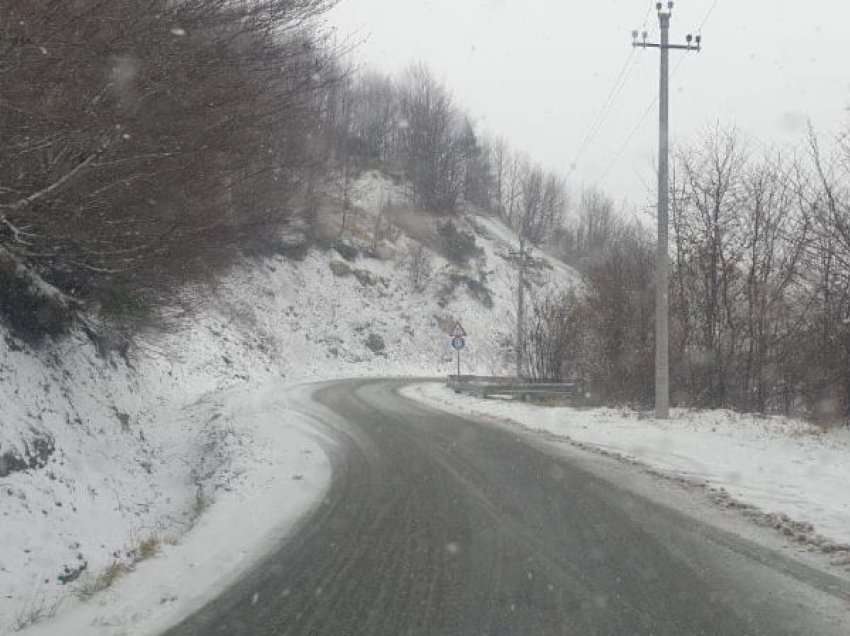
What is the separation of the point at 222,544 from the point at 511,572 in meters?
2.62

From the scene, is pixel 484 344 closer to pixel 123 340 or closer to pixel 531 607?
pixel 123 340

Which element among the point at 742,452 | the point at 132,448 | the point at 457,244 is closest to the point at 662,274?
the point at 742,452

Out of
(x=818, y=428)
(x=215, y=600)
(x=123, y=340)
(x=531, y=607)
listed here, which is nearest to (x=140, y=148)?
(x=215, y=600)

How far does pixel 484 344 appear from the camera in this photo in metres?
56.3

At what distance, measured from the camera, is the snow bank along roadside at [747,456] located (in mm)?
7300

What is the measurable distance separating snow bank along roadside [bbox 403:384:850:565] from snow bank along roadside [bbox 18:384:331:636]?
15.1 feet

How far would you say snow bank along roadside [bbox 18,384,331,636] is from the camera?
15.6 ft

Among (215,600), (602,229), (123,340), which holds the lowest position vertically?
(215,600)

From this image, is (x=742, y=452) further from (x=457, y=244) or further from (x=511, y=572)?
(x=457, y=244)

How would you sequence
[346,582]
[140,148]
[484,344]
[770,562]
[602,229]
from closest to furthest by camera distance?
[346,582], [770,562], [140,148], [484,344], [602,229]

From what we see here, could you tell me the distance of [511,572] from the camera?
5523 mm

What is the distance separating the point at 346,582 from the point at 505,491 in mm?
3624

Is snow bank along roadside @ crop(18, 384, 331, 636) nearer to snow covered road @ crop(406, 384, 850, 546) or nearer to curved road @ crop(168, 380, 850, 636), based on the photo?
curved road @ crop(168, 380, 850, 636)

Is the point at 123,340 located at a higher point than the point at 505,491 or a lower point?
higher
